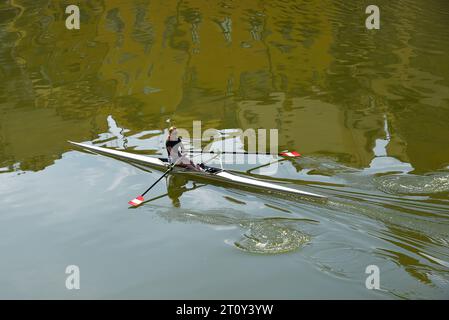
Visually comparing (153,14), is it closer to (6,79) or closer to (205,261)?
(6,79)

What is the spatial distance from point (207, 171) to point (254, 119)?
4724mm

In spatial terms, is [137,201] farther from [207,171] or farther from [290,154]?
[290,154]

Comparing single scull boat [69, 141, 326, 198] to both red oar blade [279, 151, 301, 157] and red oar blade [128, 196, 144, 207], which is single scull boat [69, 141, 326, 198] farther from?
red oar blade [279, 151, 301, 157]

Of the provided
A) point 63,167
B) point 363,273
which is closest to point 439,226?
point 363,273

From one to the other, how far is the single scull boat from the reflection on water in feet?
0.82

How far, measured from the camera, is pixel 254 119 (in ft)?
57.6

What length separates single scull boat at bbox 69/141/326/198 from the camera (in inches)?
484

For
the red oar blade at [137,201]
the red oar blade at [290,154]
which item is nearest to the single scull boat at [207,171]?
the red oar blade at [137,201]

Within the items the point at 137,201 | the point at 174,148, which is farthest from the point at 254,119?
the point at 137,201

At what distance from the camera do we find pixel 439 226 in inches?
411

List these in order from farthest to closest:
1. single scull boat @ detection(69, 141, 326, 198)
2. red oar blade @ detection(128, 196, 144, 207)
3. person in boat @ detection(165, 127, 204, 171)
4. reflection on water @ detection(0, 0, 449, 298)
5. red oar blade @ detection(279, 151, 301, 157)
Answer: red oar blade @ detection(279, 151, 301, 157) → person in boat @ detection(165, 127, 204, 171) → red oar blade @ detection(128, 196, 144, 207) → single scull boat @ detection(69, 141, 326, 198) → reflection on water @ detection(0, 0, 449, 298)

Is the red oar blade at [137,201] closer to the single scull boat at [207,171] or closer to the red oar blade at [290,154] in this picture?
the single scull boat at [207,171]

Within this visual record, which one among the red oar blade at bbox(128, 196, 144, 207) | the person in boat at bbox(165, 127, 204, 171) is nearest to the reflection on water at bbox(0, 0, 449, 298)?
the red oar blade at bbox(128, 196, 144, 207)

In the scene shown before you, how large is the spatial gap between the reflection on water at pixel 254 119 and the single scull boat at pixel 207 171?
250 mm
